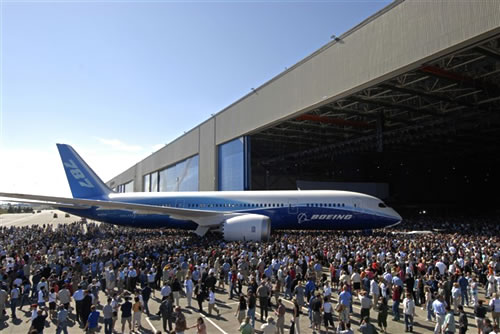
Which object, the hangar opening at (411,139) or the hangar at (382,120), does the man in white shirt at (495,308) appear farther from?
the hangar opening at (411,139)

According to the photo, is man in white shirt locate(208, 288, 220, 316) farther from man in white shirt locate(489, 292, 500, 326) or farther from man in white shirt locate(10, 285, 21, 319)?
man in white shirt locate(489, 292, 500, 326)

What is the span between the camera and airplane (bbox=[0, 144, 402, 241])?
22828 millimetres

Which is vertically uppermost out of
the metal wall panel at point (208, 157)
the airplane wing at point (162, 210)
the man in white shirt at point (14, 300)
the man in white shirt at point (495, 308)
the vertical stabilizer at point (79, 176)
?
the metal wall panel at point (208, 157)

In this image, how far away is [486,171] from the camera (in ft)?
217

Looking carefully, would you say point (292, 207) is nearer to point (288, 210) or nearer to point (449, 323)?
point (288, 210)

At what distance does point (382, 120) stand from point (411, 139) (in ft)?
28.7

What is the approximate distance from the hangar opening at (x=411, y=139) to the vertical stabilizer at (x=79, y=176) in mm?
18327

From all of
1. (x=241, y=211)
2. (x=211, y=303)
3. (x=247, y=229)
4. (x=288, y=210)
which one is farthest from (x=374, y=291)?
(x=241, y=211)

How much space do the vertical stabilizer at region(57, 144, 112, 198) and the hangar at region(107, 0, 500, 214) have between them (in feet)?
57.9

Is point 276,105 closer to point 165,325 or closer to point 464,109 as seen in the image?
point 464,109

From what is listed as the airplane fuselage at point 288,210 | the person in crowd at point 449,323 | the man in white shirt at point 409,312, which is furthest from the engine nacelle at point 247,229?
the person in crowd at point 449,323

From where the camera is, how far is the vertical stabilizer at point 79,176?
27.2 meters

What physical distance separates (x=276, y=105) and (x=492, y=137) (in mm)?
33124

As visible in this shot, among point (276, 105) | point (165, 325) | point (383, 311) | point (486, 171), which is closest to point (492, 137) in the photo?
point (486, 171)
